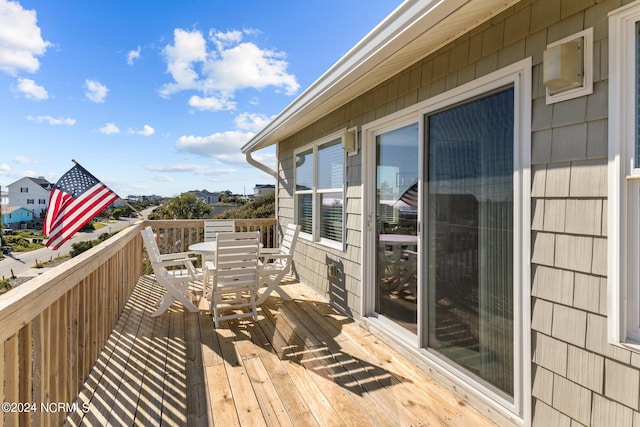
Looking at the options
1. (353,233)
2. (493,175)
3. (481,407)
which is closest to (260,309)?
(353,233)

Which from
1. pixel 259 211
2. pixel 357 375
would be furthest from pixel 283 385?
pixel 259 211

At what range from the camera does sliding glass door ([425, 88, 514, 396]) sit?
Result: 2.00 metres

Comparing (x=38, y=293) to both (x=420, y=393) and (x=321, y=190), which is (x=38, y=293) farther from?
(x=321, y=190)

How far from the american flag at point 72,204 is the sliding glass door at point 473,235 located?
Result: 411 cm

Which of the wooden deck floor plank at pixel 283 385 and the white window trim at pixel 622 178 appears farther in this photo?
the wooden deck floor plank at pixel 283 385

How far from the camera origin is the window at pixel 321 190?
4293 millimetres

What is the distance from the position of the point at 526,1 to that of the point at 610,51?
591 millimetres

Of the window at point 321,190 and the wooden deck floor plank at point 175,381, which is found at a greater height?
the window at point 321,190

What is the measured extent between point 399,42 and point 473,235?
133cm

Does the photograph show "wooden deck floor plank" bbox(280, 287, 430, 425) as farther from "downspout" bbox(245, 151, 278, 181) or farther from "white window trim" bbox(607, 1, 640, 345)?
"downspout" bbox(245, 151, 278, 181)

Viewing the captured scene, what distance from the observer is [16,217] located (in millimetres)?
18562

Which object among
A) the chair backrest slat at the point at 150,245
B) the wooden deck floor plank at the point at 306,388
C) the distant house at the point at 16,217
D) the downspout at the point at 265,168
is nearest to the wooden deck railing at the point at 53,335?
the chair backrest slat at the point at 150,245

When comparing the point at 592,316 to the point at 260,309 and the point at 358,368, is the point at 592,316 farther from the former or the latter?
the point at 260,309

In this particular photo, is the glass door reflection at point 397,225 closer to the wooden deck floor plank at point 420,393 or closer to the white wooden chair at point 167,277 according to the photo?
the wooden deck floor plank at point 420,393
